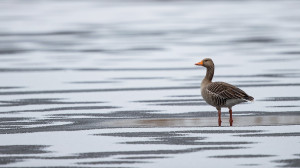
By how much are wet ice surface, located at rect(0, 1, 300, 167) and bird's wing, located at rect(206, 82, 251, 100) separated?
1.35ft

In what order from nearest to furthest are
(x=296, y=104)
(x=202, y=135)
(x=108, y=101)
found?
(x=202, y=135) < (x=296, y=104) < (x=108, y=101)

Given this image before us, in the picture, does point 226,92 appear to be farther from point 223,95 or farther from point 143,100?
point 143,100

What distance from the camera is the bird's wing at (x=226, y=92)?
1320cm

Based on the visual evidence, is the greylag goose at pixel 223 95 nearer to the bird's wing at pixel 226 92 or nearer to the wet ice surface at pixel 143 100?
the bird's wing at pixel 226 92

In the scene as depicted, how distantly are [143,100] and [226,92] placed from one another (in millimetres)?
3838

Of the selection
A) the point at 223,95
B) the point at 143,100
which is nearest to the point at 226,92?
the point at 223,95

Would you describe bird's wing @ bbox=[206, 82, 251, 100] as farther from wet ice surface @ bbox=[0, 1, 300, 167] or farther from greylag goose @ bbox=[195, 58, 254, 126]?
wet ice surface @ bbox=[0, 1, 300, 167]

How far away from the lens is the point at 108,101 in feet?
55.2

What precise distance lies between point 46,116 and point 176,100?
294 cm

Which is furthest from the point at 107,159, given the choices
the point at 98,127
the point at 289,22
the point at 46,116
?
the point at 289,22

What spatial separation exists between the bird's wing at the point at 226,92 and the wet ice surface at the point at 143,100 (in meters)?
0.41

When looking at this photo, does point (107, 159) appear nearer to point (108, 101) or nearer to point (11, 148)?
point (11, 148)

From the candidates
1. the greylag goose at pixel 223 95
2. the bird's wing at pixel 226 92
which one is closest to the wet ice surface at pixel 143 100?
the greylag goose at pixel 223 95

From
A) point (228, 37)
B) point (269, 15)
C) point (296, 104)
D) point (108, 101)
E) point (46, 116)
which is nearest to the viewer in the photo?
point (46, 116)
